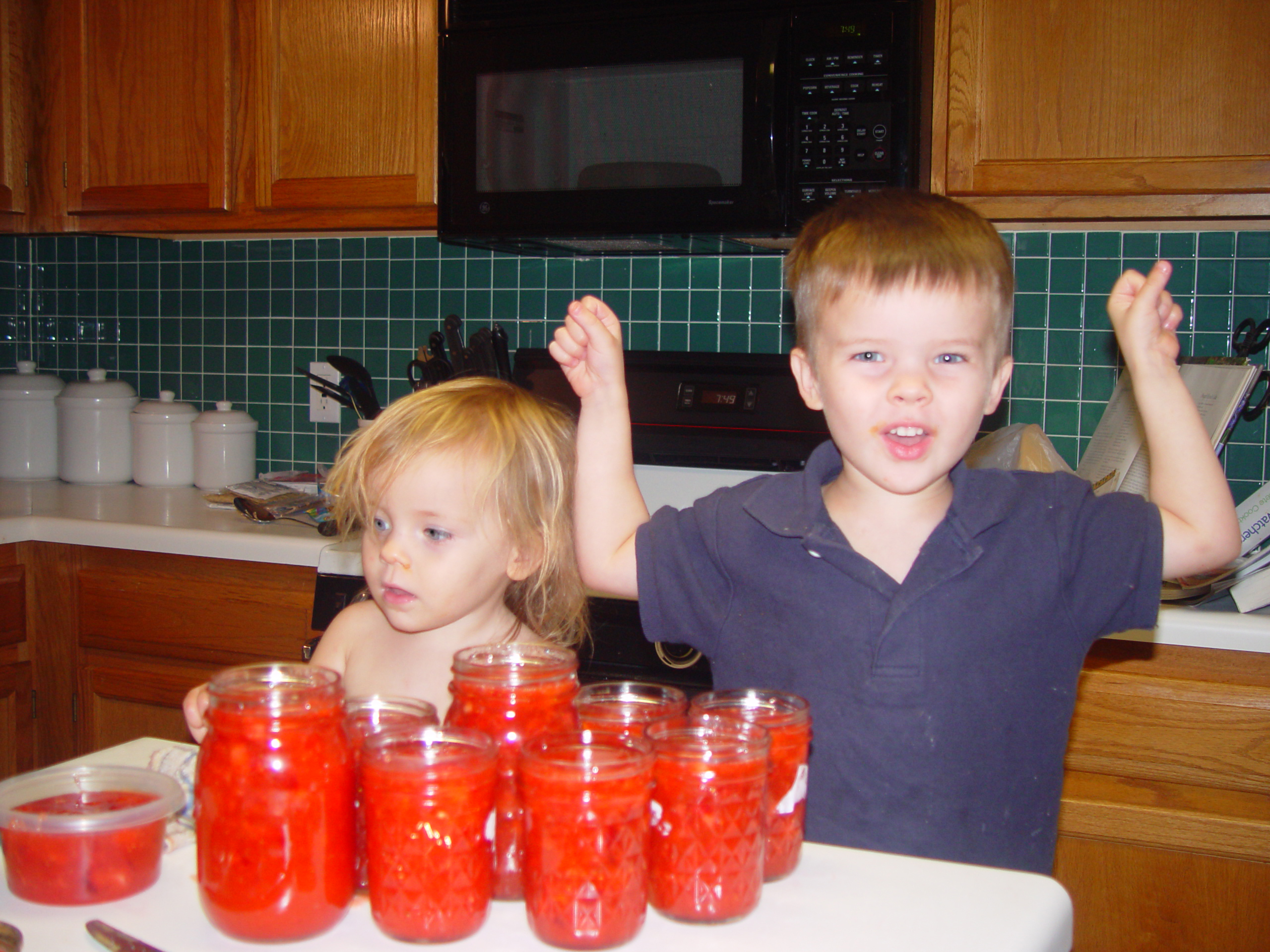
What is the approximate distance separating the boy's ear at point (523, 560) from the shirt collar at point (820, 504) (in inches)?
8.5

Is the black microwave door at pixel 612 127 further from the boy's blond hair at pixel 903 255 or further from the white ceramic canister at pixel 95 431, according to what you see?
the white ceramic canister at pixel 95 431

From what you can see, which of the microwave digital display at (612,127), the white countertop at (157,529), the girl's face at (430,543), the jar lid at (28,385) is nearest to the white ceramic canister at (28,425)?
the jar lid at (28,385)

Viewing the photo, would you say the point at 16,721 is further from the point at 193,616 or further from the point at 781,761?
the point at 781,761

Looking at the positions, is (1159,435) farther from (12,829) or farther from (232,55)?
(232,55)

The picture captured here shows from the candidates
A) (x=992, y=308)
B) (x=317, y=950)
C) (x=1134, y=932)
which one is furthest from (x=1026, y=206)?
(x=317, y=950)

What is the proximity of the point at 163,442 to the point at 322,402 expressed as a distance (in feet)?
1.12

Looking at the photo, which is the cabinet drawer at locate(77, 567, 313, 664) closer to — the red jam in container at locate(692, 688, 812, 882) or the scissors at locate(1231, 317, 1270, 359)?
the red jam in container at locate(692, 688, 812, 882)

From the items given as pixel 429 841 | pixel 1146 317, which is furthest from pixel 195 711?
pixel 1146 317

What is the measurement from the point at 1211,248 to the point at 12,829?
1.89 meters

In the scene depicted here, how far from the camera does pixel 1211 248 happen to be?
1.82 m

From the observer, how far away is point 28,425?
2424 millimetres

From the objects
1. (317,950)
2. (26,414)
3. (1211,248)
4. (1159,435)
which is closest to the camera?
(317,950)

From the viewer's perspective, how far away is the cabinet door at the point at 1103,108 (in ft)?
5.05

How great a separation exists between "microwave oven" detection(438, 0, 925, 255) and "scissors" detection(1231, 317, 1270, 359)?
63 cm
